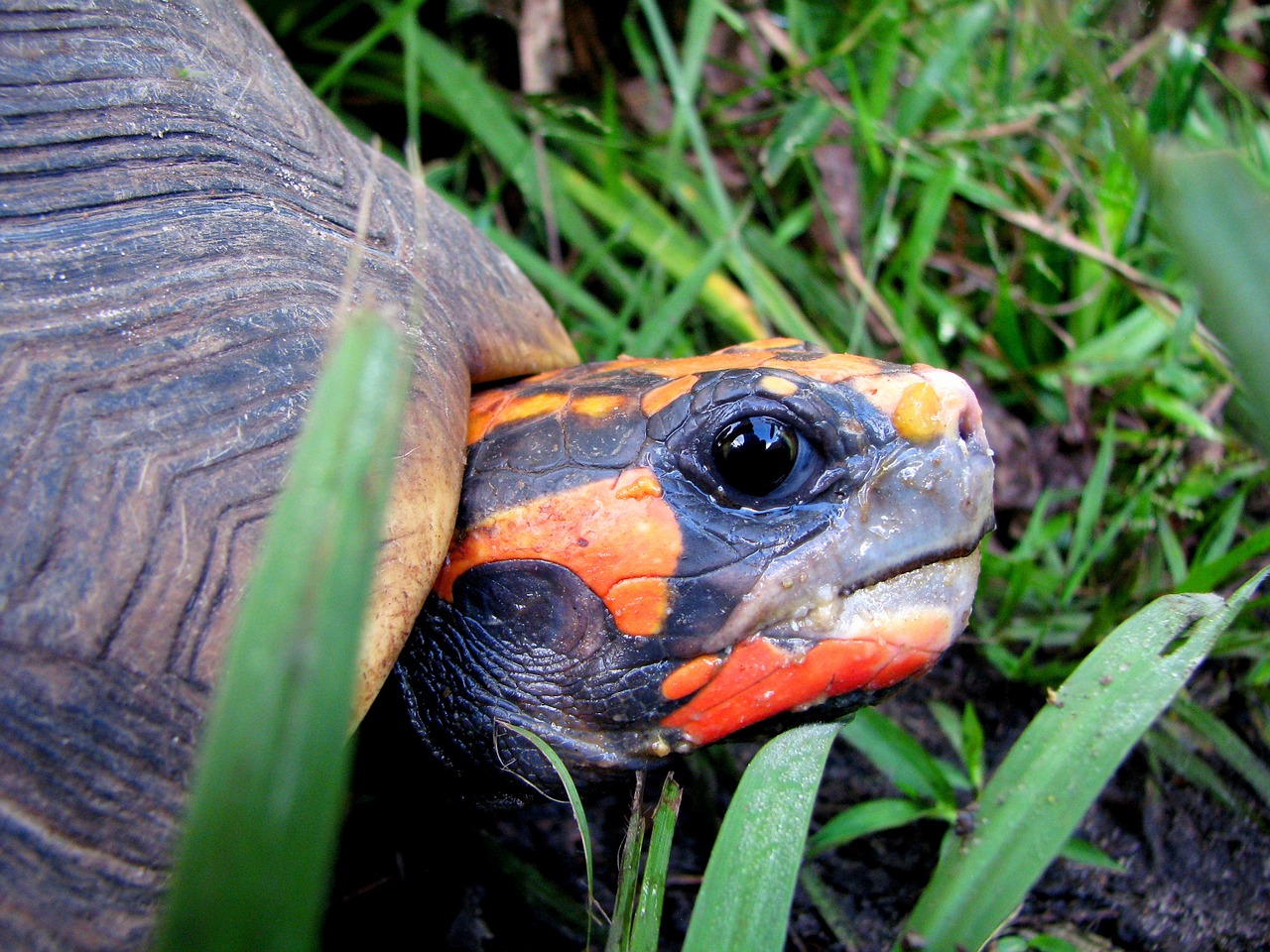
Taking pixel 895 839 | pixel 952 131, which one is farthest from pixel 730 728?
pixel 952 131

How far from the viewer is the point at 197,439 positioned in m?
0.81

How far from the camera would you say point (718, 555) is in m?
0.97

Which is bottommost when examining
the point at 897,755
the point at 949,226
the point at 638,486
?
the point at 897,755

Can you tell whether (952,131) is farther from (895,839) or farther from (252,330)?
(252,330)

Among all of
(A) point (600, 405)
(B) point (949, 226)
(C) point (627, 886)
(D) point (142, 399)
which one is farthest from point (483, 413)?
(B) point (949, 226)

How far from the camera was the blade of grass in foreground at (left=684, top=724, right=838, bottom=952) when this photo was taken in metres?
0.81

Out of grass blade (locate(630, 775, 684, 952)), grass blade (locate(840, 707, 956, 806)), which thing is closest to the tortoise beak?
grass blade (locate(630, 775, 684, 952))

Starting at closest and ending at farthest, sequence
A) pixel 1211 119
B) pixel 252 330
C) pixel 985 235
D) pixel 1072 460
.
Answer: pixel 252 330, pixel 1072 460, pixel 985 235, pixel 1211 119

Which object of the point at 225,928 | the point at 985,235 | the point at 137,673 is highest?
the point at 225,928

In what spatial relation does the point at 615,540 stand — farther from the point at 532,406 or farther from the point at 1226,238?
the point at 1226,238

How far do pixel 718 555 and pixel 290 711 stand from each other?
611 mm

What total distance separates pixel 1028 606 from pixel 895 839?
0.55 metres

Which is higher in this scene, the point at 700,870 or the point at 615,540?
the point at 615,540

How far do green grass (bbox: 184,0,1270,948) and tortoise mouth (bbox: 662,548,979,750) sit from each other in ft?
1.29
